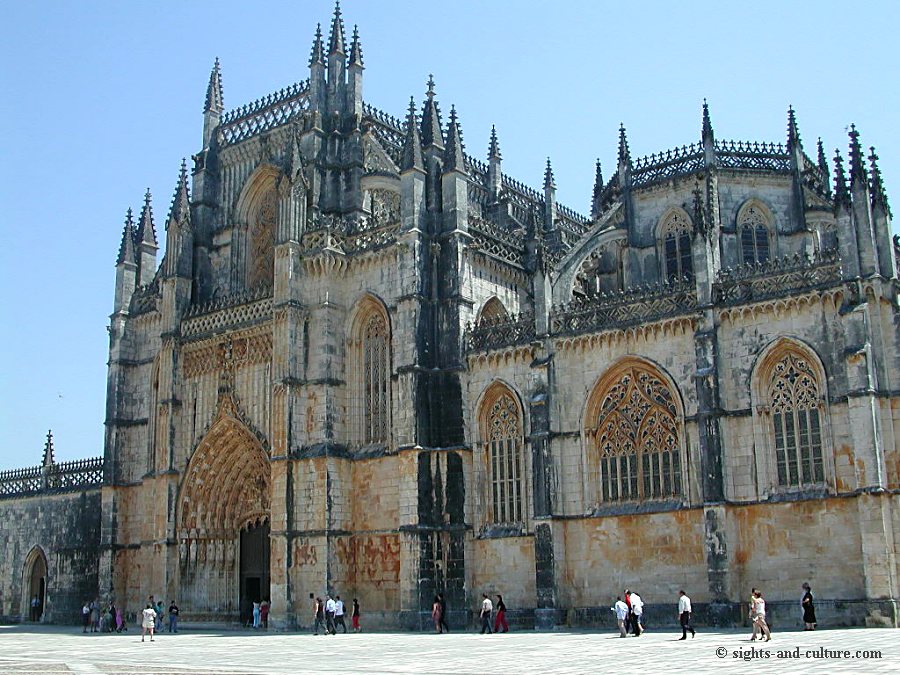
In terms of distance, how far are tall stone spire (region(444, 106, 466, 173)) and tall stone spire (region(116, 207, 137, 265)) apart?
1714 centimetres

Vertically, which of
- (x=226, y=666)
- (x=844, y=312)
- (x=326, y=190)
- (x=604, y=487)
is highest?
(x=326, y=190)

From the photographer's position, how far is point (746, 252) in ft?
134

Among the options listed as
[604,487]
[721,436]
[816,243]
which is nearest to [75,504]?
[604,487]

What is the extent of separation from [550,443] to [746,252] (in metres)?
12.8

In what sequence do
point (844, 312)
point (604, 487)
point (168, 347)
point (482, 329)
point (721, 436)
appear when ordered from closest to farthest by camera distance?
point (844, 312) → point (721, 436) → point (604, 487) → point (482, 329) → point (168, 347)

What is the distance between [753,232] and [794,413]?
1343cm

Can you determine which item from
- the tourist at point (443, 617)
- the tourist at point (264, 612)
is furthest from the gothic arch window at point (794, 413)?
the tourist at point (264, 612)

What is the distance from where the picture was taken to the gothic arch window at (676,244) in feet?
137

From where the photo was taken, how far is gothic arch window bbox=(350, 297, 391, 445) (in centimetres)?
3775

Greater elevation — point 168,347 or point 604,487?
point 168,347

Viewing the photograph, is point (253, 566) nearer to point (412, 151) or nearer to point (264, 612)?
point (264, 612)

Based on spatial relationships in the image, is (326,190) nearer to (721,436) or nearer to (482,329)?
(482,329)

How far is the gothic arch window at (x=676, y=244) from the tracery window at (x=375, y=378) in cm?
1183

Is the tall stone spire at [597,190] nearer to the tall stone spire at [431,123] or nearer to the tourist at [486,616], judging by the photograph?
the tall stone spire at [431,123]
